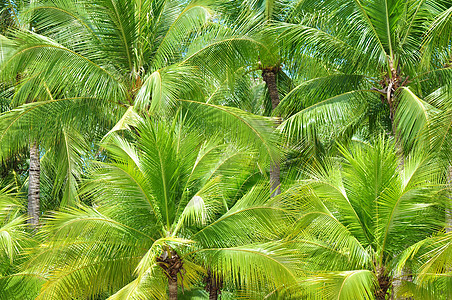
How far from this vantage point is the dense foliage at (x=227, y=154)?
8.58 meters

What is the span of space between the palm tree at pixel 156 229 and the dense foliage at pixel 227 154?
0.03 metres

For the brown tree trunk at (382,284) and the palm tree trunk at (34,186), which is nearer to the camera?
the brown tree trunk at (382,284)

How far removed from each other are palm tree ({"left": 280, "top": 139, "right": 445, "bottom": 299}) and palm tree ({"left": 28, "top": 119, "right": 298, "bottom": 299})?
84 cm

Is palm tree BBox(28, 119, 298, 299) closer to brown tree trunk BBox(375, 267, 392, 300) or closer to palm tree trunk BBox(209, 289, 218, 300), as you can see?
brown tree trunk BBox(375, 267, 392, 300)

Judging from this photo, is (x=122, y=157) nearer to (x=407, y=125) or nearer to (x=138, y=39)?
(x=138, y=39)

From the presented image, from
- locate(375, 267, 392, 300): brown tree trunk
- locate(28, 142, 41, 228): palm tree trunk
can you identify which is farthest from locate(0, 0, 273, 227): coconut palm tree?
locate(375, 267, 392, 300): brown tree trunk

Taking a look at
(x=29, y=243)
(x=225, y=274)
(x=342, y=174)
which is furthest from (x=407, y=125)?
(x=29, y=243)

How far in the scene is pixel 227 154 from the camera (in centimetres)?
988

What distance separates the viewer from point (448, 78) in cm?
1128

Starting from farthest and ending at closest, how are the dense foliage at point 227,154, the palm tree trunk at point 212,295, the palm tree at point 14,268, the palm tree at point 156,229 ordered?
the palm tree trunk at point 212,295
the palm tree at point 14,268
the dense foliage at point 227,154
the palm tree at point 156,229

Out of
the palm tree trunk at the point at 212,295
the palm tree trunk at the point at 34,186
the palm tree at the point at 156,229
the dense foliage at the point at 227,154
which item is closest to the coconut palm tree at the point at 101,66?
the dense foliage at the point at 227,154

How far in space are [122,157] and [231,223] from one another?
214cm

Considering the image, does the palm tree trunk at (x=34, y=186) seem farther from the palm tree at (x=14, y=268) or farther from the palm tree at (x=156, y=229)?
the palm tree at (x=156, y=229)

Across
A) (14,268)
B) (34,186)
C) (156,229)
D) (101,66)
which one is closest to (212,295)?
(34,186)
